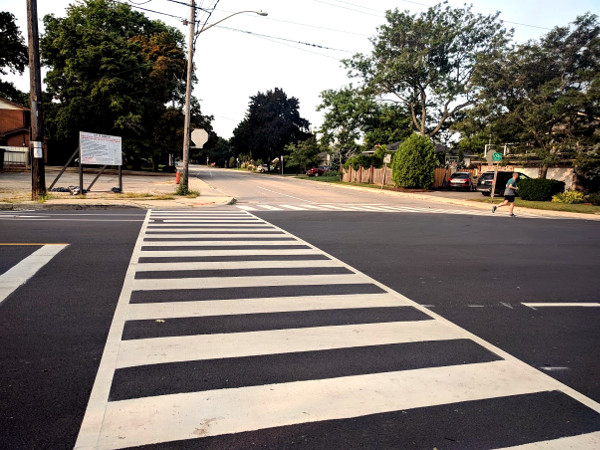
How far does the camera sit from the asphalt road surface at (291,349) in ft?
9.36

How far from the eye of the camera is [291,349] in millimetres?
4082

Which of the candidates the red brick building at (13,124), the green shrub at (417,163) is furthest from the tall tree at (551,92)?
the red brick building at (13,124)

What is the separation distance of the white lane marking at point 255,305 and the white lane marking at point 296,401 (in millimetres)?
1773

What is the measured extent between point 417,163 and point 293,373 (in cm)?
→ 3391

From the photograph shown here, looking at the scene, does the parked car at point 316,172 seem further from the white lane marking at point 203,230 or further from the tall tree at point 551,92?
the white lane marking at point 203,230

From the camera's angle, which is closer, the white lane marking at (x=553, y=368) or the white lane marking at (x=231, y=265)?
the white lane marking at (x=553, y=368)

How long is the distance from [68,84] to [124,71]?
20.1 feet

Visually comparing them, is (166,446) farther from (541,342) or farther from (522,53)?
(522,53)

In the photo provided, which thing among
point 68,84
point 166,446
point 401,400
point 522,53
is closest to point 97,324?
point 166,446

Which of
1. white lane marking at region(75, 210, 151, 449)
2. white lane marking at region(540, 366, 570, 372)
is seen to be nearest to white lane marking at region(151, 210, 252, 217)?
white lane marking at region(75, 210, 151, 449)

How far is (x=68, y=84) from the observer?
142 feet

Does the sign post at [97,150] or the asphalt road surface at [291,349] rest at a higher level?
the sign post at [97,150]

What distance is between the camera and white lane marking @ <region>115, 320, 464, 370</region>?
12.7 feet

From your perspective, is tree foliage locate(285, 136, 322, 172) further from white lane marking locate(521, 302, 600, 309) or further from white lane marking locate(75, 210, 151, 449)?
white lane marking locate(75, 210, 151, 449)
